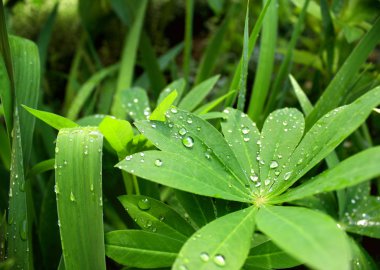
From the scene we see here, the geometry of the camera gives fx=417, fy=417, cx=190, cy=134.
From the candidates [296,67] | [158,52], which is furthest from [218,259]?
[158,52]

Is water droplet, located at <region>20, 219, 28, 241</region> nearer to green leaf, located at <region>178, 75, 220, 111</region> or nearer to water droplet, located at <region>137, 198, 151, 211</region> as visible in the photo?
water droplet, located at <region>137, 198, 151, 211</region>

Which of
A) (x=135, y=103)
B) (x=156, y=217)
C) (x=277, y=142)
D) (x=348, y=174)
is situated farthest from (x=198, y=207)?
(x=135, y=103)

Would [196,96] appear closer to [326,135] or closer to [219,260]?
[326,135]

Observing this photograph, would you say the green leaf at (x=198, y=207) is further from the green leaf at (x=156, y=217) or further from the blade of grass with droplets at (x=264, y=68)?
the blade of grass with droplets at (x=264, y=68)

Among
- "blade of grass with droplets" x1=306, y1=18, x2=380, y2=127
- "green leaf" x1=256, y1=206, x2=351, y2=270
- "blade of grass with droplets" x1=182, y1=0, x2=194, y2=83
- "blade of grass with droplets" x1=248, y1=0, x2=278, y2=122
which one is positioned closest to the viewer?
"green leaf" x1=256, y1=206, x2=351, y2=270

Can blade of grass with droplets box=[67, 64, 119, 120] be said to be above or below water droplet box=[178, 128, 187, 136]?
above

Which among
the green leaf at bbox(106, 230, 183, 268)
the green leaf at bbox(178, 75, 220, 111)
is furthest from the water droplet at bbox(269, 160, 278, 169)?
the green leaf at bbox(178, 75, 220, 111)

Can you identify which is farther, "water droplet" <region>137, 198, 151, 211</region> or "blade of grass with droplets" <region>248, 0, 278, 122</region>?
"blade of grass with droplets" <region>248, 0, 278, 122</region>

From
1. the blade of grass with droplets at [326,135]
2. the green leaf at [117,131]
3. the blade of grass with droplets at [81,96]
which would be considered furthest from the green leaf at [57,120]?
the blade of grass with droplets at [81,96]
